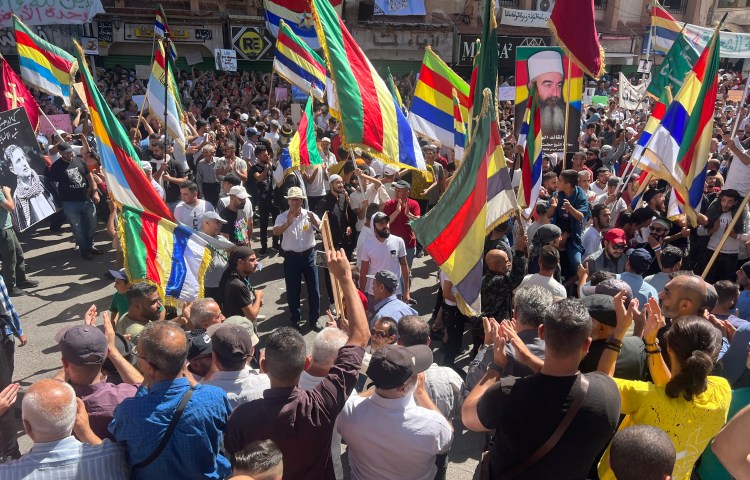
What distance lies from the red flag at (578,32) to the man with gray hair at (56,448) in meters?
6.90

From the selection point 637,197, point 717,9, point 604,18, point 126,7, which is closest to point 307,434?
point 637,197

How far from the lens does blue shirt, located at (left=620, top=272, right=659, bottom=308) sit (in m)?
4.80

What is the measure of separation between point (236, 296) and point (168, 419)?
267 centimetres

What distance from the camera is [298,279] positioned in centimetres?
680

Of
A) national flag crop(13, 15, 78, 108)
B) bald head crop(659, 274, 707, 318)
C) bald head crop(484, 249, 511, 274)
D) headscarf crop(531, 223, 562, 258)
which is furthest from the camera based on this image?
national flag crop(13, 15, 78, 108)

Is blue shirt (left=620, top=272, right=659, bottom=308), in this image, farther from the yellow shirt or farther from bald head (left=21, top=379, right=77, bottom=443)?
bald head (left=21, top=379, right=77, bottom=443)

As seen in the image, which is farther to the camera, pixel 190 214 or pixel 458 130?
pixel 458 130

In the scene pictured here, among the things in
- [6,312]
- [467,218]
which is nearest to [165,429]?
[467,218]

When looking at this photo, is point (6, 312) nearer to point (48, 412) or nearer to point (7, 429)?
point (7, 429)

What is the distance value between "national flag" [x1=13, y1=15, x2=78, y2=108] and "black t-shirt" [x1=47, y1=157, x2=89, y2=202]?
2.59 m

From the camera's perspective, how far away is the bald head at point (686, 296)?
3.77 m

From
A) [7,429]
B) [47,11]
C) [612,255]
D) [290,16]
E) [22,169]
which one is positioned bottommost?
[7,429]

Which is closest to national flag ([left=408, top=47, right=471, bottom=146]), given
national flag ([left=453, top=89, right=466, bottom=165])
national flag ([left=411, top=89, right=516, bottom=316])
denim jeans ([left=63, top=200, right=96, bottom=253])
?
national flag ([left=453, top=89, right=466, bottom=165])

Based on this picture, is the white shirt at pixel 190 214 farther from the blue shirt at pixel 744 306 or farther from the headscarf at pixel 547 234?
the blue shirt at pixel 744 306
